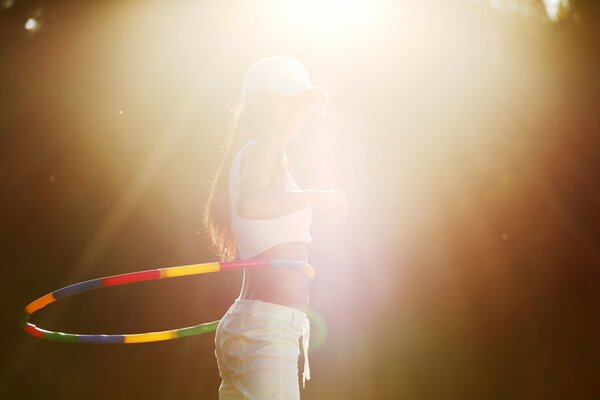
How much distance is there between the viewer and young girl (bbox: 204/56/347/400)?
6.37 feet

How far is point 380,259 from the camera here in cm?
607

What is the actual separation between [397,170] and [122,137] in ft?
7.67

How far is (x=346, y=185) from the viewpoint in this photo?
595 centimetres

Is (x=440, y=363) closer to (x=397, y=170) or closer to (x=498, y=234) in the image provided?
(x=498, y=234)

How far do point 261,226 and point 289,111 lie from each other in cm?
37

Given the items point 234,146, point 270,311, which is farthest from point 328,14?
point 270,311

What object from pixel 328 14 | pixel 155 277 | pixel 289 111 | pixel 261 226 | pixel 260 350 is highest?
pixel 328 14

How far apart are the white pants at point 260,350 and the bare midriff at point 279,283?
0.13 feet

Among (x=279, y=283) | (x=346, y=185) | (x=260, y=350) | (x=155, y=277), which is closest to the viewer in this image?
(x=260, y=350)

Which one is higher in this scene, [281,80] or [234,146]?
[281,80]

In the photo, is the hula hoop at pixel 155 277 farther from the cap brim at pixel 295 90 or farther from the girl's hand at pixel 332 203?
the cap brim at pixel 295 90

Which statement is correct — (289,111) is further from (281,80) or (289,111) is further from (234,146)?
(234,146)

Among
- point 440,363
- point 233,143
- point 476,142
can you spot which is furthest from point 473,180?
point 233,143

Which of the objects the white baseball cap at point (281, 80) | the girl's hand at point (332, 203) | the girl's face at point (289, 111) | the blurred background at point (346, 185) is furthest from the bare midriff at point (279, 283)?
the blurred background at point (346, 185)
